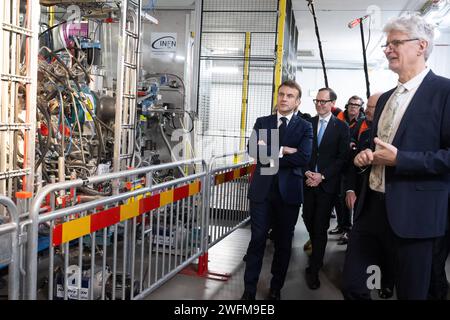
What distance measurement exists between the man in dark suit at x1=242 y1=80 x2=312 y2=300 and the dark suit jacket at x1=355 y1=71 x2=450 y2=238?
4.27 ft

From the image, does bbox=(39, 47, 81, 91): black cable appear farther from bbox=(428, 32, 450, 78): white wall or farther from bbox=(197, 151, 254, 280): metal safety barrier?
bbox=(428, 32, 450, 78): white wall

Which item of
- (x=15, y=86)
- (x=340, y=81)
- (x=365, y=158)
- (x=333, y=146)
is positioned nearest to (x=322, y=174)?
(x=333, y=146)

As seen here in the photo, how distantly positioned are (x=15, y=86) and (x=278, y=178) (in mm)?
2146

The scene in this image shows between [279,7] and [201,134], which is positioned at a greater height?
[279,7]

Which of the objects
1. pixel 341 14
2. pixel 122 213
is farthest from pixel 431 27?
pixel 341 14

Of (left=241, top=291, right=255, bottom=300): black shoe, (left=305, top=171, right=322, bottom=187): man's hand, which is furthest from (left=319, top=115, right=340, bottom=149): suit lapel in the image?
(left=241, top=291, right=255, bottom=300): black shoe

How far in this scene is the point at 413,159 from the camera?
183cm

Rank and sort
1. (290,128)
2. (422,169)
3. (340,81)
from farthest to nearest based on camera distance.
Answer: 1. (340,81)
2. (290,128)
3. (422,169)

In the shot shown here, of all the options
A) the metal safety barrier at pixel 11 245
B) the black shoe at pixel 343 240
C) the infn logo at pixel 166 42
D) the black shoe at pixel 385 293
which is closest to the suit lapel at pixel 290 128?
the black shoe at pixel 385 293

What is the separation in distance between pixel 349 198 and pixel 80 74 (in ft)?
11.0

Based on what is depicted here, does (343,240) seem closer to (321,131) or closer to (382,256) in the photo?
(321,131)

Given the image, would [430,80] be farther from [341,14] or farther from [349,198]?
[341,14]

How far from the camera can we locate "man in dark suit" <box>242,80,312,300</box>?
3.20 metres

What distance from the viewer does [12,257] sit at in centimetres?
173
